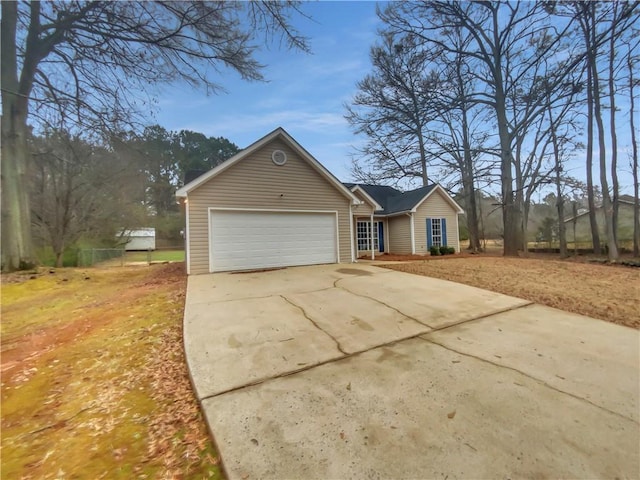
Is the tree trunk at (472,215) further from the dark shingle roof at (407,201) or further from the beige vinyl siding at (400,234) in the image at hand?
the beige vinyl siding at (400,234)

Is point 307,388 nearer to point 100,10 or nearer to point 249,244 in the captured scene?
point 249,244

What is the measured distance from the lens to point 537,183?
17141 mm

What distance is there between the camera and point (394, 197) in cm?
1975

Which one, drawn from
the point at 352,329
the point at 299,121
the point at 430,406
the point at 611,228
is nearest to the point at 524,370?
the point at 430,406

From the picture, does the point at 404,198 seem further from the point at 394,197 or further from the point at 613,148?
the point at 613,148

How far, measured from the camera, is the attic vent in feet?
33.7

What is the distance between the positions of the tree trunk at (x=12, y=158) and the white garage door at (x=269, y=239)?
694 cm

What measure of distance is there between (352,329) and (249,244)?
640 centimetres

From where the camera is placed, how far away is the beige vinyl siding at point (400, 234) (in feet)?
54.4

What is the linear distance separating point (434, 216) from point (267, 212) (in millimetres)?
11447

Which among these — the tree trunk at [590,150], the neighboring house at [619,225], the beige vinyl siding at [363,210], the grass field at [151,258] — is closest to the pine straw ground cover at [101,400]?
the beige vinyl siding at [363,210]

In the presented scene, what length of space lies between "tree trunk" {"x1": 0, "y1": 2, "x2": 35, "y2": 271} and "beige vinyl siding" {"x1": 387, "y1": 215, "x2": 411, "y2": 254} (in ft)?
55.9

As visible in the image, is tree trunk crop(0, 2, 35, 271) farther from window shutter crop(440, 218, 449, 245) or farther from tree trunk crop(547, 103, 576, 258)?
tree trunk crop(547, 103, 576, 258)

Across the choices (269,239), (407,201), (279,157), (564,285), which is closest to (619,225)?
(407,201)
